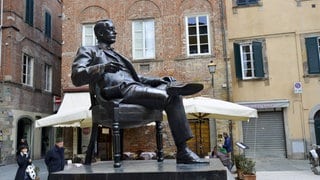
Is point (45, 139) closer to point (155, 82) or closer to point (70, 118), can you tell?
point (70, 118)

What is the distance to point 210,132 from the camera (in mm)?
15523

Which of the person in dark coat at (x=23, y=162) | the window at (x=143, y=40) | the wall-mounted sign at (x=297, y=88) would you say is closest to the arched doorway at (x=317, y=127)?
the wall-mounted sign at (x=297, y=88)

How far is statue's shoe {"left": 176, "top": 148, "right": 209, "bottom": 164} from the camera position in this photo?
13.6 feet

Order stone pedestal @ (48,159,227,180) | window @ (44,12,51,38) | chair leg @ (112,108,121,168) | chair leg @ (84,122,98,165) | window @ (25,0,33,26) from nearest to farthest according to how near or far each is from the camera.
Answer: stone pedestal @ (48,159,227,180) → chair leg @ (112,108,121,168) → chair leg @ (84,122,98,165) → window @ (25,0,33,26) → window @ (44,12,51,38)

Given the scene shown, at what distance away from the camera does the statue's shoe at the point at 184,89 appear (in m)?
3.93

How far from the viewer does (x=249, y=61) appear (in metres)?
17.6

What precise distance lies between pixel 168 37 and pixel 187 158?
12581 millimetres

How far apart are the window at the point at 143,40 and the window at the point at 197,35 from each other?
5.47 ft

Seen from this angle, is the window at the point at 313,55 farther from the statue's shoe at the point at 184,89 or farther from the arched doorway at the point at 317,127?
the statue's shoe at the point at 184,89

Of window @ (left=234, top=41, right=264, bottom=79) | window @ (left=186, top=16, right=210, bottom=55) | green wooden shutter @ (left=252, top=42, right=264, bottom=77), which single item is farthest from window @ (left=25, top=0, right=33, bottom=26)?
green wooden shutter @ (left=252, top=42, right=264, bottom=77)

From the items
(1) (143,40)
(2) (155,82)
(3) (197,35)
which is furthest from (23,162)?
(3) (197,35)

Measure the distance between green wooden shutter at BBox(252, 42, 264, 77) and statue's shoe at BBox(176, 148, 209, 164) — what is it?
13.8 meters

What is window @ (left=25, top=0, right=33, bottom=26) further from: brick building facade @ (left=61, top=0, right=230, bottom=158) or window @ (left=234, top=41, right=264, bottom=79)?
window @ (left=234, top=41, right=264, bottom=79)

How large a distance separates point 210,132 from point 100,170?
39.4 ft
